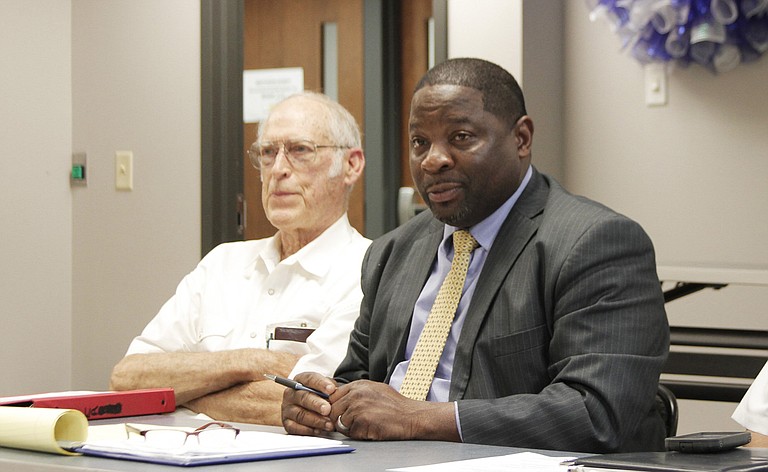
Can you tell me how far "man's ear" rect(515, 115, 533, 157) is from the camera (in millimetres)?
2012

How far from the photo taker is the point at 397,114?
521cm

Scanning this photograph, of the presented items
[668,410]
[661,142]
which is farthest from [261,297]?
[661,142]

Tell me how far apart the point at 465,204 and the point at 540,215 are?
14cm

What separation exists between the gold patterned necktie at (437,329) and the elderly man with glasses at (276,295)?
1.62 feet

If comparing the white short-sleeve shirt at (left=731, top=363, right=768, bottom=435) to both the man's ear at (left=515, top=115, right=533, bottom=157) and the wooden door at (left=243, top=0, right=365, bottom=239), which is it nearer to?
the man's ear at (left=515, top=115, right=533, bottom=157)

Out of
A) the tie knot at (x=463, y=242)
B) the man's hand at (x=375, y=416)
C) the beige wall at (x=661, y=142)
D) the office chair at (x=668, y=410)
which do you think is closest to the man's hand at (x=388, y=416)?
the man's hand at (x=375, y=416)

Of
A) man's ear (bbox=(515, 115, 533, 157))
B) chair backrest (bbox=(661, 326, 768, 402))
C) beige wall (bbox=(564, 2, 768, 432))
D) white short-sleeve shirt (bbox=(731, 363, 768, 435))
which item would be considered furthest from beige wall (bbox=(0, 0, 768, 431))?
white short-sleeve shirt (bbox=(731, 363, 768, 435))

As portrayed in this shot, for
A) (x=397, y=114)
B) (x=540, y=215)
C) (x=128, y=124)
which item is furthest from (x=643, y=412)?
(x=397, y=114)

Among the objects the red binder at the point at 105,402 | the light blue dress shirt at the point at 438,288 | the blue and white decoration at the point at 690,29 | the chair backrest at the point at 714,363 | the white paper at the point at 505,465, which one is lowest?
the chair backrest at the point at 714,363

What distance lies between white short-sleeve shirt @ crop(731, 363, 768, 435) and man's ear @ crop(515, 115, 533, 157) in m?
0.61

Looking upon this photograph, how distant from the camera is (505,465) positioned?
1.25 meters

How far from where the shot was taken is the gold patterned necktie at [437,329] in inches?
74.7

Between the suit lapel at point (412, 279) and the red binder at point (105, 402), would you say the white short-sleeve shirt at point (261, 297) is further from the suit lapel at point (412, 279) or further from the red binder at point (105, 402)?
the red binder at point (105, 402)

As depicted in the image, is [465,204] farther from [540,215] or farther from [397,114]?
[397,114]
